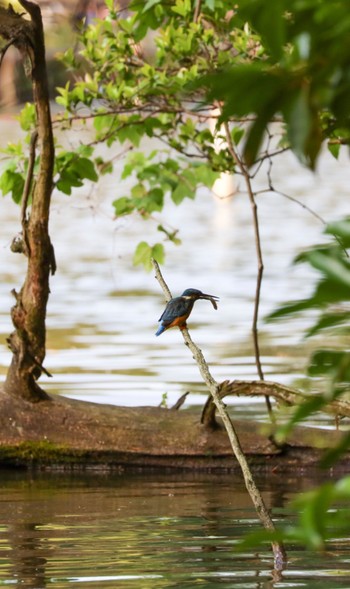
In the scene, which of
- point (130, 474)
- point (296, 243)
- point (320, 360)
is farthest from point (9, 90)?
point (296, 243)

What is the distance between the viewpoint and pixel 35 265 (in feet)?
22.1

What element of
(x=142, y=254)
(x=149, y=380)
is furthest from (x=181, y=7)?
(x=149, y=380)

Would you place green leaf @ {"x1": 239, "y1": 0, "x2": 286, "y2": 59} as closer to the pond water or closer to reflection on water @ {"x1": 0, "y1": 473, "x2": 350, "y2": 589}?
the pond water

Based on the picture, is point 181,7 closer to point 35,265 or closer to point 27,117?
point 27,117

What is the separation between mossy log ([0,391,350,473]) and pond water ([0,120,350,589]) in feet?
0.38

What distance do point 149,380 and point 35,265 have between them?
120 inches

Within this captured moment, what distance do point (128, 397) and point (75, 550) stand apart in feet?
13.8

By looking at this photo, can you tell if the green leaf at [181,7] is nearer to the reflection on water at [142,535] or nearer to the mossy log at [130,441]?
the mossy log at [130,441]

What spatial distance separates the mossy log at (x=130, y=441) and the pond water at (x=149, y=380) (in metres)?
0.12

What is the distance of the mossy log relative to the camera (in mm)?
6578

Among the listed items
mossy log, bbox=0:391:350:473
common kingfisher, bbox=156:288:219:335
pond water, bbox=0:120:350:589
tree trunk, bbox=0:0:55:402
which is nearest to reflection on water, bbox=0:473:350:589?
pond water, bbox=0:120:350:589

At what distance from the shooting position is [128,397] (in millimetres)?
8805

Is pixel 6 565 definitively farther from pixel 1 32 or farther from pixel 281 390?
pixel 1 32

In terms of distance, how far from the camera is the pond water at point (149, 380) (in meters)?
4.22
